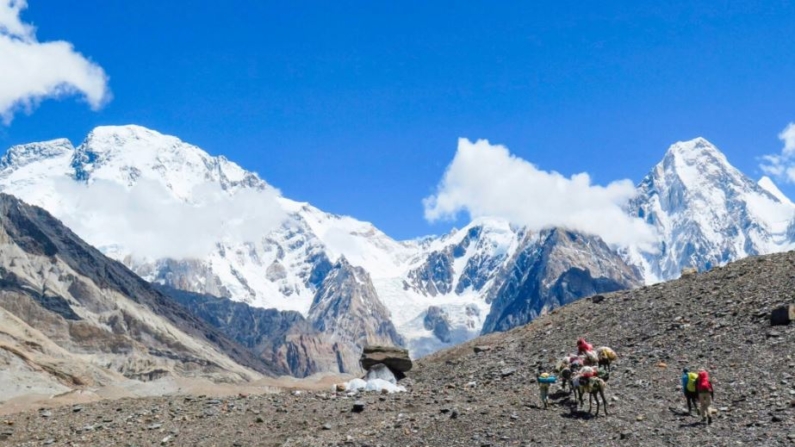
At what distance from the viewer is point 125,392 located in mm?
64188

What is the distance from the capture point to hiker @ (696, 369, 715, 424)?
27984 mm

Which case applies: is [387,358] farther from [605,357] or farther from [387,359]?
[605,357]

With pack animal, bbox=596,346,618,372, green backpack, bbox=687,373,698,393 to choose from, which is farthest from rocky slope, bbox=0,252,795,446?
green backpack, bbox=687,373,698,393

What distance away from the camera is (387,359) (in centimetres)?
4453

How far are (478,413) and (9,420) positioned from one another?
67.0ft

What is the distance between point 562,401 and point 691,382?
5254mm

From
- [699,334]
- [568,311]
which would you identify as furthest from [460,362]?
[699,334]

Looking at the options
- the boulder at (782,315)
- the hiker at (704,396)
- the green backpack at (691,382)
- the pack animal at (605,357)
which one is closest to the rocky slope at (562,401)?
the hiker at (704,396)

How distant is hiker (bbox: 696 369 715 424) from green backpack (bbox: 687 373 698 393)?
1.34ft

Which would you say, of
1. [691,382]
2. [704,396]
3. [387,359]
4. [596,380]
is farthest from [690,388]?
[387,359]

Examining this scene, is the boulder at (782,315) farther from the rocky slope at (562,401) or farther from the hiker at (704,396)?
the hiker at (704,396)

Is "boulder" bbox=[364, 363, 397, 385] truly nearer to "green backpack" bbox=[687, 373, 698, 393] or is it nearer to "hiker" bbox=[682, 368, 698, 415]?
"hiker" bbox=[682, 368, 698, 415]

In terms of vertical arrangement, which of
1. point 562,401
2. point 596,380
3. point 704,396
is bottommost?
point 562,401

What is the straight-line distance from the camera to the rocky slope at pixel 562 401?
92.6 ft
